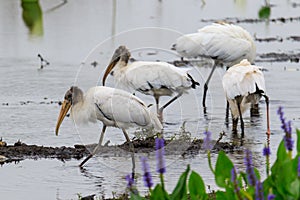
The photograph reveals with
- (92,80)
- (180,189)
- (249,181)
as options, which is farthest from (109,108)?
(92,80)

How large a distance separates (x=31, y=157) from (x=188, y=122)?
8.72ft

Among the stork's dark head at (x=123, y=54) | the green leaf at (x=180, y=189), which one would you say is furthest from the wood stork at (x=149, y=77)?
the green leaf at (x=180, y=189)

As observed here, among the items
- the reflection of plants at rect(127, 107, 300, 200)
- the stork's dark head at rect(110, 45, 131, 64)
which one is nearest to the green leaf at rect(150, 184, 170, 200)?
the reflection of plants at rect(127, 107, 300, 200)

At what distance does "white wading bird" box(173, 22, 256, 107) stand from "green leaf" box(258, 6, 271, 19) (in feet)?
38.9

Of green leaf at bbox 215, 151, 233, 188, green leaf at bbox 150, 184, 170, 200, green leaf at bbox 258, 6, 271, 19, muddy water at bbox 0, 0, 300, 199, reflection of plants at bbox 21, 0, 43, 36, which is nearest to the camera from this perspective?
green leaf at bbox 150, 184, 170, 200

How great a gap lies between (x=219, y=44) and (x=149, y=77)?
103 inches

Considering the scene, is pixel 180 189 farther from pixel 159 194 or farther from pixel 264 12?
pixel 264 12

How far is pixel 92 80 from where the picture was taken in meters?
14.9

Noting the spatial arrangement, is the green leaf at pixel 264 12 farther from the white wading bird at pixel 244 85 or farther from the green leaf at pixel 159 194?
the green leaf at pixel 159 194

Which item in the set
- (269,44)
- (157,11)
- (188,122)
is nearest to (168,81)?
(188,122)

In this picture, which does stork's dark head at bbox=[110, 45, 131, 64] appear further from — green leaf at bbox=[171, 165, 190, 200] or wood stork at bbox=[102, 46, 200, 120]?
green leaf at bbox=[171, 165, 190, 200]

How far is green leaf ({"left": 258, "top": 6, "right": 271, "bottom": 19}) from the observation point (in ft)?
84.6

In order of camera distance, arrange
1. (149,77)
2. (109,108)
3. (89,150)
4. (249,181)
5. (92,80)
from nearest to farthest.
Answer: (249,181)
(109,108)
(89,150)
(149,77)
(92,80)

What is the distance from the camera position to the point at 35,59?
17938mm
